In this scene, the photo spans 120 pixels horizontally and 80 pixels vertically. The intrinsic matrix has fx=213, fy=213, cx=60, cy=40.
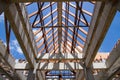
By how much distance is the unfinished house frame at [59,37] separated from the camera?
698 centimetres

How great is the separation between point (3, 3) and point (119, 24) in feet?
17.9

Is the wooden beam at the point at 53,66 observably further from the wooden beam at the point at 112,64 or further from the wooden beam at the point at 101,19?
the wooden beam at the point at 101,19

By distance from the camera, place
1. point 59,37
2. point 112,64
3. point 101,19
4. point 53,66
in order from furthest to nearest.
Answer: point 59,37 → point 53,66 → point 112,64 → point 101,19

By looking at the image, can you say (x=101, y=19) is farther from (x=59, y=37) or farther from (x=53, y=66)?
(x=59, y=37)

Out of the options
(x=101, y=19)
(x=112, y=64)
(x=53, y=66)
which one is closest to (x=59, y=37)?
(x=53, y=66)

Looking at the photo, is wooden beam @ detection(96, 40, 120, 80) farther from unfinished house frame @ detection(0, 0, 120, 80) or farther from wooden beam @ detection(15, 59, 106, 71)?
wooden beam @ detection(15, 59, 106, 71)

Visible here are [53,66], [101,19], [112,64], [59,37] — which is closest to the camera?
[101,19]

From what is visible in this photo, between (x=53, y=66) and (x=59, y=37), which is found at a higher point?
(x=59, y=37)

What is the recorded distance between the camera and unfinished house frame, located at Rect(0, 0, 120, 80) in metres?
6.98

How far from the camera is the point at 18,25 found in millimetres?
6578

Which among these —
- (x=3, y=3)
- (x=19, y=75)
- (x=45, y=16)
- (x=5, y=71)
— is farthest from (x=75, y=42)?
(x=3, y=3)

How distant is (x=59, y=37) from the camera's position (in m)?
13.3

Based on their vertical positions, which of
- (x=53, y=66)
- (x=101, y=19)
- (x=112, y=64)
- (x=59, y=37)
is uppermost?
(x=101, y=19)

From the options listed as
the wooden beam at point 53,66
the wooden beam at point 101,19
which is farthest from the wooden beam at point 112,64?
the wooden beam at point 101,19
